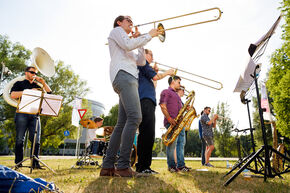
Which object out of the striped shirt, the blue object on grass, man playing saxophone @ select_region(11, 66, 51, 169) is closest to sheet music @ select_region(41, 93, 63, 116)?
man playing saxophone @ select_region(11, 66, 51, 169)

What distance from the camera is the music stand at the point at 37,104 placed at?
12.8 ft

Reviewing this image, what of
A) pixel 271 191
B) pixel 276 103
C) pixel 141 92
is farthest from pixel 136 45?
pixel 276 103

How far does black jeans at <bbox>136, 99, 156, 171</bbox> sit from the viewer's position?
3.51 m

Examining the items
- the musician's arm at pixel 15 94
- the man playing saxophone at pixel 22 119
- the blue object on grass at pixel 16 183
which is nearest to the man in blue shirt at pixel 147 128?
the blue object on grass at pixel 16 183

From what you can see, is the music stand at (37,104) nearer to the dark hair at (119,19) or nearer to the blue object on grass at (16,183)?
the dark hair at (119,19)

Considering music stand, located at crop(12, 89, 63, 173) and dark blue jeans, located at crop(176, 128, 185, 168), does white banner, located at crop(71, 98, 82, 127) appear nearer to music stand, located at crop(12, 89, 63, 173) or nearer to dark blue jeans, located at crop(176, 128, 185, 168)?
music stand, located at crop(12, 89, 63, 173)

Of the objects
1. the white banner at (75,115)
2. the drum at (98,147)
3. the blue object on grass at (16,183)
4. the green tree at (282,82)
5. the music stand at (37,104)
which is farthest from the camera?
the white banner at (75,115)

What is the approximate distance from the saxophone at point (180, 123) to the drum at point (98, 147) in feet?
7.07

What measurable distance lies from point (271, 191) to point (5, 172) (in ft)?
8.46

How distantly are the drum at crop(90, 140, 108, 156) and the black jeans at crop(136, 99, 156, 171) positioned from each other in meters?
2.76

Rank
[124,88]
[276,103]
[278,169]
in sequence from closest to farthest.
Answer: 1. [124,88]
2. [278,169]
3. [276,103]

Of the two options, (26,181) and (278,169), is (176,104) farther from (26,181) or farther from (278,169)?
(26,181)

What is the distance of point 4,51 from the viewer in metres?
23.5

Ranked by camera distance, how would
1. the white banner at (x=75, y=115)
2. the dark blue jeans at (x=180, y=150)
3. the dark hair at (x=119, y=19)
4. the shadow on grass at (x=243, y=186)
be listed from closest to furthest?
the shadow on grass at (x=243, y=186), the dark hair at (x=119, y=19), the dark blue jeans at (x=180, y=150), the white banner at (x=75, y=115)
